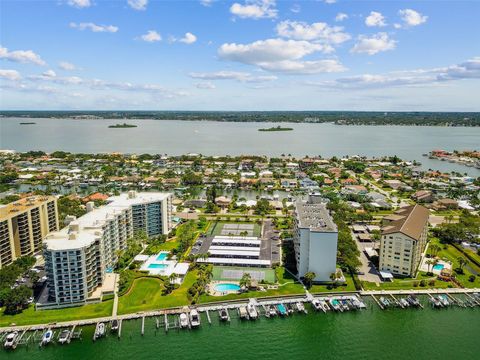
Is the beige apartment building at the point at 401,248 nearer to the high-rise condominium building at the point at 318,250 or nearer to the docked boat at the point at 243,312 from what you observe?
the high-rise condominium building at the point at 318,250

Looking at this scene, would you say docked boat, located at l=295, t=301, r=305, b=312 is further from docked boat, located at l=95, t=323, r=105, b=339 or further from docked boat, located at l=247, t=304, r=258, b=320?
docked boat, located at l=95, t=323, r=105, b=339

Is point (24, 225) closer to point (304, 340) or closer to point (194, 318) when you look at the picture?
point (194, 318)

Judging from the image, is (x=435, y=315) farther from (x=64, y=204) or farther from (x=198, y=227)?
(x=64, y=204)

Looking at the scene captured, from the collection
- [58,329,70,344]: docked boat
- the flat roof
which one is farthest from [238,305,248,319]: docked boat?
[58,329,70,344]: docked boat

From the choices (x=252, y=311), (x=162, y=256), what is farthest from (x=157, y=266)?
(x=252, y=311)

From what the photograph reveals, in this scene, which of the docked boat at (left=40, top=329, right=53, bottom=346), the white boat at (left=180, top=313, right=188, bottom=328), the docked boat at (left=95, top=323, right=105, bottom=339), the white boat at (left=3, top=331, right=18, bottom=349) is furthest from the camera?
the white boat at (left=180, top=313, right=188, bottom=328)

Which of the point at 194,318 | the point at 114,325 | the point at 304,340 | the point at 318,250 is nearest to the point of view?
the point at 304,340
